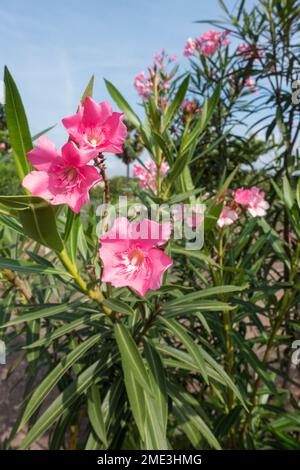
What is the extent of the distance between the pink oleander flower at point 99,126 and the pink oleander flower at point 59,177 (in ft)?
0.13

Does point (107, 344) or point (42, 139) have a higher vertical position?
point (42, 139)

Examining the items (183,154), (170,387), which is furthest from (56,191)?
(170,387)

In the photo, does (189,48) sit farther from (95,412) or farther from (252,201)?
(95,412)

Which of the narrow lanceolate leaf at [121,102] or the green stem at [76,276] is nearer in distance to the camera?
the green stem at [76,276]

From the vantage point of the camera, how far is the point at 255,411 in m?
1.17

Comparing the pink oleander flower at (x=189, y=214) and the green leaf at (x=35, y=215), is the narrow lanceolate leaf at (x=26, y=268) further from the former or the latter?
the pink oleander flower at (x=189, y=214)

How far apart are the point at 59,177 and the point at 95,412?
22.9 inches

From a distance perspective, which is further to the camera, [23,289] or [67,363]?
[23,289]

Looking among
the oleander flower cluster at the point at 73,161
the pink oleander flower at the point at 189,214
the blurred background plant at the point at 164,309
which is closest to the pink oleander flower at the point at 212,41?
the blurred background plant at the point at 164,309

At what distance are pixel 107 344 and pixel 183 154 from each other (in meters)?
0.51

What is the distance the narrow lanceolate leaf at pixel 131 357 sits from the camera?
581mm

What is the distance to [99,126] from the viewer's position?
0.51 m
